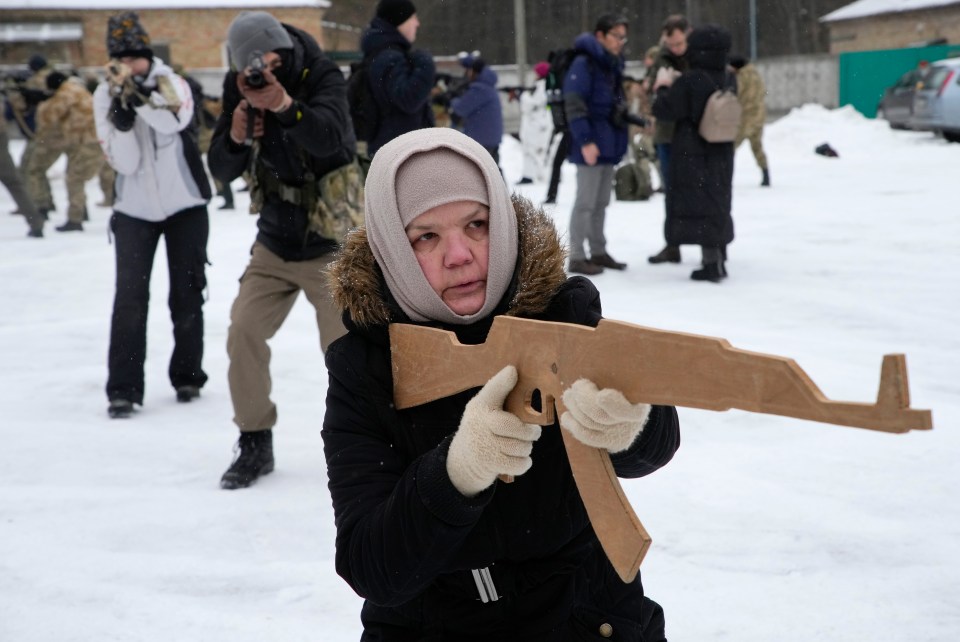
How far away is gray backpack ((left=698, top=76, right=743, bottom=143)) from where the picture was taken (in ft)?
22.9

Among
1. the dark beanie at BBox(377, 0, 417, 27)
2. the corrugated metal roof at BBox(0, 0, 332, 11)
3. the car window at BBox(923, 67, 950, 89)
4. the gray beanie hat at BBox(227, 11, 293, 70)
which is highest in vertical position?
the corrugated metal roof at BBox(0, 0, 332, 11)

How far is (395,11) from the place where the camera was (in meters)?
6.02

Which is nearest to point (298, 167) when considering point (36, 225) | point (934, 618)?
point (934, 618)

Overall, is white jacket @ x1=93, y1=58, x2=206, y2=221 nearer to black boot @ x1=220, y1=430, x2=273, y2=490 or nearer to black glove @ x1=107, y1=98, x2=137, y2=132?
black glove @ x1=107, y1=98, x2=137, y2=132

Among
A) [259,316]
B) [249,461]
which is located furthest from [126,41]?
[249,461]

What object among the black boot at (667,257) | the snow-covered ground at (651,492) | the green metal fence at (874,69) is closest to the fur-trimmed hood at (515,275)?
the snow-covered ground at (651,492)

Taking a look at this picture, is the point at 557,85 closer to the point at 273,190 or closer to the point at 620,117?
the point at 620,117

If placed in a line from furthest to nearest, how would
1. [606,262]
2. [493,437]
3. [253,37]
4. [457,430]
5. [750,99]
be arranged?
[750,99] < [606,262] < [253,37] < [457,430] < [493,437]

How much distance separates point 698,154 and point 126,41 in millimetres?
3925

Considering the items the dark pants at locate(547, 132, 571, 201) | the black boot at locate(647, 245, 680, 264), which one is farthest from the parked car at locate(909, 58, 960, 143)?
the black boot at locate(647, 245, 680, 264)

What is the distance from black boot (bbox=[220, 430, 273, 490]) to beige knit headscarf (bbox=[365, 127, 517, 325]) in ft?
7.99

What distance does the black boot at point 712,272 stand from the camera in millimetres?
7375

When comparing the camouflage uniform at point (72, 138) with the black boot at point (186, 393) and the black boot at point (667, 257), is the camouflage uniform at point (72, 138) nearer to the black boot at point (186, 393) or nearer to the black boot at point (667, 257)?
the black boot at point (667, 257)

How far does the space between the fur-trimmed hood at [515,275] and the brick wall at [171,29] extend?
3671 cm
